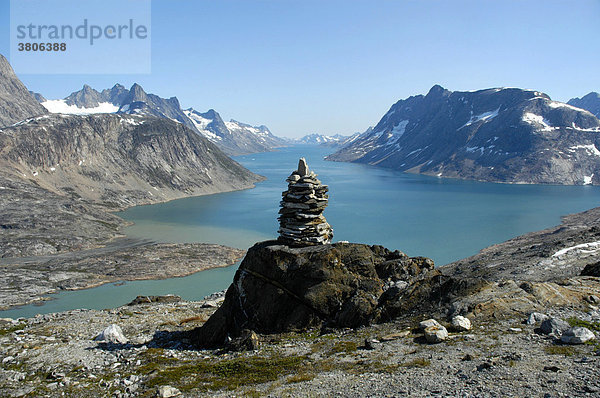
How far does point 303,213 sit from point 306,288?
15.9 ft

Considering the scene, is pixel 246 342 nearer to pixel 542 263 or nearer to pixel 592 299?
pixel 592 299

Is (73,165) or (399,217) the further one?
(73,165)

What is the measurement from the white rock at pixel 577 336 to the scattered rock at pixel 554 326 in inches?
22.5

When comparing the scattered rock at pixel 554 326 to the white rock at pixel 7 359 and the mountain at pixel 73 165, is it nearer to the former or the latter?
the white rock at pixel 7 359

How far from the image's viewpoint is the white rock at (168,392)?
15097mm

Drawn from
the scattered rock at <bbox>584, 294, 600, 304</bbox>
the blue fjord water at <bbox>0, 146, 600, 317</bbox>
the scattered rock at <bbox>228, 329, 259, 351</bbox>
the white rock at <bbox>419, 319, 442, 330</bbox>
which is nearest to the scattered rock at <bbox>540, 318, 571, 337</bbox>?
the scattered rock at <bbox>584, 294, 600, 304</bbox>

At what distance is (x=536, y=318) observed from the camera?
644 inches

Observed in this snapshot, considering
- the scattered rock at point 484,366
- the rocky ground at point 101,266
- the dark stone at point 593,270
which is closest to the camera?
the scattered rock at point 484,366

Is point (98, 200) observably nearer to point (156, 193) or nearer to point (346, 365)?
point (156, 193)

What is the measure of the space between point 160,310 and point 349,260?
57.5 ft

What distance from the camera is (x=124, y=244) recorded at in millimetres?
102938

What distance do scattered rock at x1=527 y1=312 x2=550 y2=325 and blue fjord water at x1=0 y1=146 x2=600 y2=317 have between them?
56234 mm

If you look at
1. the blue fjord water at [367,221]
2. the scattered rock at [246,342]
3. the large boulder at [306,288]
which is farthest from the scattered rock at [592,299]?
the blue fjord water at [367,221]

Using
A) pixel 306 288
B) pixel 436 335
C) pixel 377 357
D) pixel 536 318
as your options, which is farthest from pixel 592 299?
pixel 306 288
